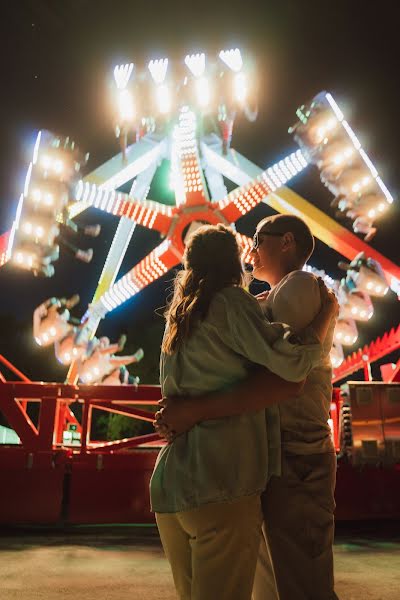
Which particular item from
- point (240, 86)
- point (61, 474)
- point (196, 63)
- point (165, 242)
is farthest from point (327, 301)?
point (196, 63)

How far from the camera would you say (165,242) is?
11062 mm

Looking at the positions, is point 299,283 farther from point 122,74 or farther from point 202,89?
Result: point 122,74

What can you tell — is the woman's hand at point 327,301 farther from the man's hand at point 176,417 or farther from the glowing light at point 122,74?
the glowing light at point 122,74

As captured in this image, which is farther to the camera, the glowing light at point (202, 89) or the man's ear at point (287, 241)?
the glowing light at point (202, 89)

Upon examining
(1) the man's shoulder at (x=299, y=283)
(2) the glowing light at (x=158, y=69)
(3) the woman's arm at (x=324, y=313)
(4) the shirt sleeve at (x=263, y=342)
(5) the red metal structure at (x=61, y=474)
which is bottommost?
(5) the red metal structure at (x=61, y=474)

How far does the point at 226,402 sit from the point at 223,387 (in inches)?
2.8

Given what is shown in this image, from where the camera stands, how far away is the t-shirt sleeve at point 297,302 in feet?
6.05

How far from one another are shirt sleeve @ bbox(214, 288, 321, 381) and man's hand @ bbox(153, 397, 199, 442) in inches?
9.2

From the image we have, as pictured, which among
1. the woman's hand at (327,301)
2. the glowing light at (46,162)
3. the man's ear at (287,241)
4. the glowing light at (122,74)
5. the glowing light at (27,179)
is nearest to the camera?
the woman's hand at (327,301)

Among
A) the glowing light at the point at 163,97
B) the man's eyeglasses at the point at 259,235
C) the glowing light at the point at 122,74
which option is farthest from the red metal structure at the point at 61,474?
the glowing light at the point at 122,74

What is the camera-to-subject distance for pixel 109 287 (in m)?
11.5

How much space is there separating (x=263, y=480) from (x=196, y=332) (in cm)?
49

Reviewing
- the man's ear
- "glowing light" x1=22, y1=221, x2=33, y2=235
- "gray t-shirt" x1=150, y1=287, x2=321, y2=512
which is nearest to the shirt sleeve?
"gray t-shirt" x1=150, y1=287, x2=321, y2=512

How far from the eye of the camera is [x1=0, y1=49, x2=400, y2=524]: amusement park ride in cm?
627
